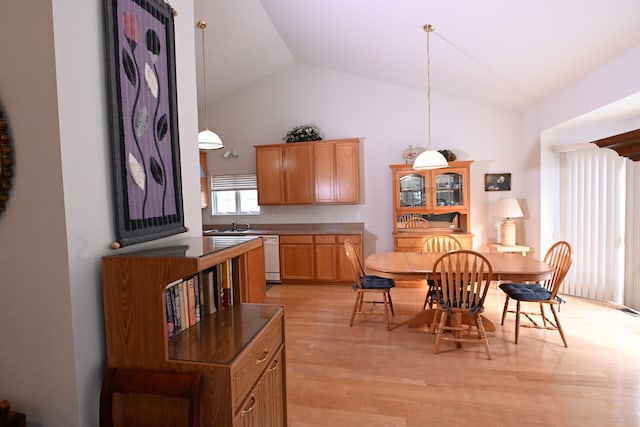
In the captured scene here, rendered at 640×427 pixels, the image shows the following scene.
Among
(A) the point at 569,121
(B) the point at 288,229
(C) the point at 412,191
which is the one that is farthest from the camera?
(B) the point at 288,229

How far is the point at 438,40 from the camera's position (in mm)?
3607

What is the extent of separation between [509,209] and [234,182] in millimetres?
4449

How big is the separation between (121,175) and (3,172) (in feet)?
1.08

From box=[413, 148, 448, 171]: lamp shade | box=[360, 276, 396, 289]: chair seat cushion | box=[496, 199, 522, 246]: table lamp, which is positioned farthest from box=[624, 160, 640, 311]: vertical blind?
box=[360, 276, 396, 289]: chair seat cushion

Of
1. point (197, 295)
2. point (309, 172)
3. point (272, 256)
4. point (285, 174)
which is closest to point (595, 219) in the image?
point (309, 172)

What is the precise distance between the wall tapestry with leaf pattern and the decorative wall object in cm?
29

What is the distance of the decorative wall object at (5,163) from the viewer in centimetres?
106

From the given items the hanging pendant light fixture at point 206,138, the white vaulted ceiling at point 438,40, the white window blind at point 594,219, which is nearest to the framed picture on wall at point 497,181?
the white window blind at point 594,219

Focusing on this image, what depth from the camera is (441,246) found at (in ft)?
13.6

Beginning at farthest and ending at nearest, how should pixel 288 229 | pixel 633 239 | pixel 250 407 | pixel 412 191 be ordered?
pixel 288 229
pixel 412 191
pixel 633 239
pixel 250 407

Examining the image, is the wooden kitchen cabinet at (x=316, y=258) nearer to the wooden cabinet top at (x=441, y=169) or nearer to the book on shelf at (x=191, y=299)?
the wooden cabinet top at (x=441, y=169)

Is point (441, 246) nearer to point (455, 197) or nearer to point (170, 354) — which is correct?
point (455, 197)

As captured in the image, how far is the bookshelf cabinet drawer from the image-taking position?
3.66 ft

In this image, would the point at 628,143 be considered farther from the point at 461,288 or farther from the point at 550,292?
the point at 550,292
